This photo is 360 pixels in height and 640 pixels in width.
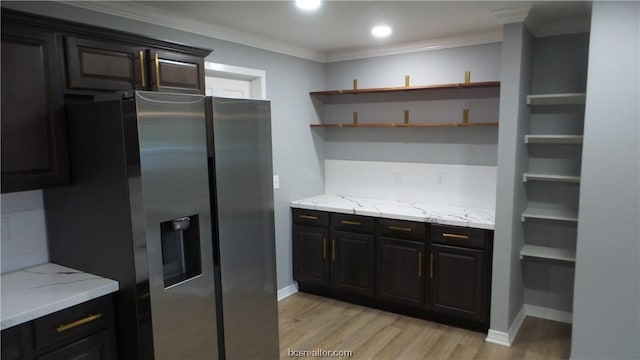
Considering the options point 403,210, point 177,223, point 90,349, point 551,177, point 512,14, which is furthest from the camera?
point 403,210

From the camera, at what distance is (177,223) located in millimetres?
2068

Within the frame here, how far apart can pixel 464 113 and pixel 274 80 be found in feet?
5.50

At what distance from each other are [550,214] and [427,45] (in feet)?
5.69

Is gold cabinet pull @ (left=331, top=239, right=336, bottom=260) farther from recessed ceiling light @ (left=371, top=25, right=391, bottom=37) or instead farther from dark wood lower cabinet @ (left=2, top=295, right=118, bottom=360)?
dark wood lower cabinet @ (left=2, top=295, right=118, bottom=360)

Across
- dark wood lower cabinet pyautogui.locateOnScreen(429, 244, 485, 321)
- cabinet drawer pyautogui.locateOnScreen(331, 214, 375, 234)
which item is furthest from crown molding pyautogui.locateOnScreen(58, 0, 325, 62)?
dark wood lower cabinet pyautogui.locateOnScreen(429, 244, 485, 321)

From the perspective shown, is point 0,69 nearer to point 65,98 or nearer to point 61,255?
point 65,98

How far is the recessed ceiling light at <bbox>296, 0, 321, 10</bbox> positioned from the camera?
8.23 ft

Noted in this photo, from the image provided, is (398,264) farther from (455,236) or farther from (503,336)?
(503,336)

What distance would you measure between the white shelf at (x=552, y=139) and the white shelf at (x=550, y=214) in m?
0.55

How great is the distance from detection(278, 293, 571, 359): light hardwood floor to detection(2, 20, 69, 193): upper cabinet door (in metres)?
1.97

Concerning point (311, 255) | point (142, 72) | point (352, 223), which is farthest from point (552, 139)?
point (142, 72)

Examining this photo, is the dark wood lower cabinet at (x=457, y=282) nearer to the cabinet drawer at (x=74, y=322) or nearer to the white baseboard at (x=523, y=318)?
the white baseboard at (x=523, y=318)

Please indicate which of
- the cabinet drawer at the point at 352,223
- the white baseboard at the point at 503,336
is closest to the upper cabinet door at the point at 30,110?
the cabinet drawer at the point at 352,223

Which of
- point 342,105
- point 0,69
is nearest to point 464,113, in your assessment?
point 342,105
